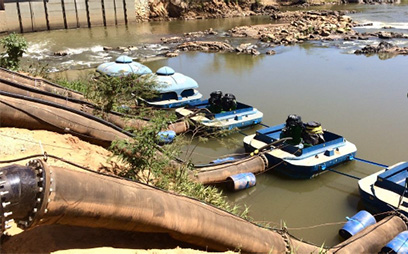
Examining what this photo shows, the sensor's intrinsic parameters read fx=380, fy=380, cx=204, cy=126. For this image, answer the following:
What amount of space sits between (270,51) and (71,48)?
14.6 meters

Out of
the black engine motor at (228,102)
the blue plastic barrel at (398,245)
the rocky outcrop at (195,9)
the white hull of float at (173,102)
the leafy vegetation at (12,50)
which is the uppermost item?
the rocky outcrop at (195,9)

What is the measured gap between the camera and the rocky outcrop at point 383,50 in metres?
25.9

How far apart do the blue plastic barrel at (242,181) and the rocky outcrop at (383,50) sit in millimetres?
20522

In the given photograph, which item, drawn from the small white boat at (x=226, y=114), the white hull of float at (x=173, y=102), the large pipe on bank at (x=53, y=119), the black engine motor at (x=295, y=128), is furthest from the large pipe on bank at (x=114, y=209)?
the white hull of float at (x=173, y=102)

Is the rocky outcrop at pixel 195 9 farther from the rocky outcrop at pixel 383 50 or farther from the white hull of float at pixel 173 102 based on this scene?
the white hull of float at pixel 173 102

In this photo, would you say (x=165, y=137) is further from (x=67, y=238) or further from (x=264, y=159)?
(x=264, y=159)

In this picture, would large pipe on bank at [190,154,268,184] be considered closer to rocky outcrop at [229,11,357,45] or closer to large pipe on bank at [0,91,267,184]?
large pipe on bank at [0,91,267,184]

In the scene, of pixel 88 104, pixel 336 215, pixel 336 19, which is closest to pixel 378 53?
pixel 336 19

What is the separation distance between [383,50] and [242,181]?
71.5 feet

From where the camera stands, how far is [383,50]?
2617cm

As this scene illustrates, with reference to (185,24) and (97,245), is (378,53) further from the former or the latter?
(97,245)

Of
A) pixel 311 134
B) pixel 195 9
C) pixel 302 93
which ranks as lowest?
pixel 302 93

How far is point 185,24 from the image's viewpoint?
41344 mm

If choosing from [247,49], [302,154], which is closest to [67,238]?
[302,154]
